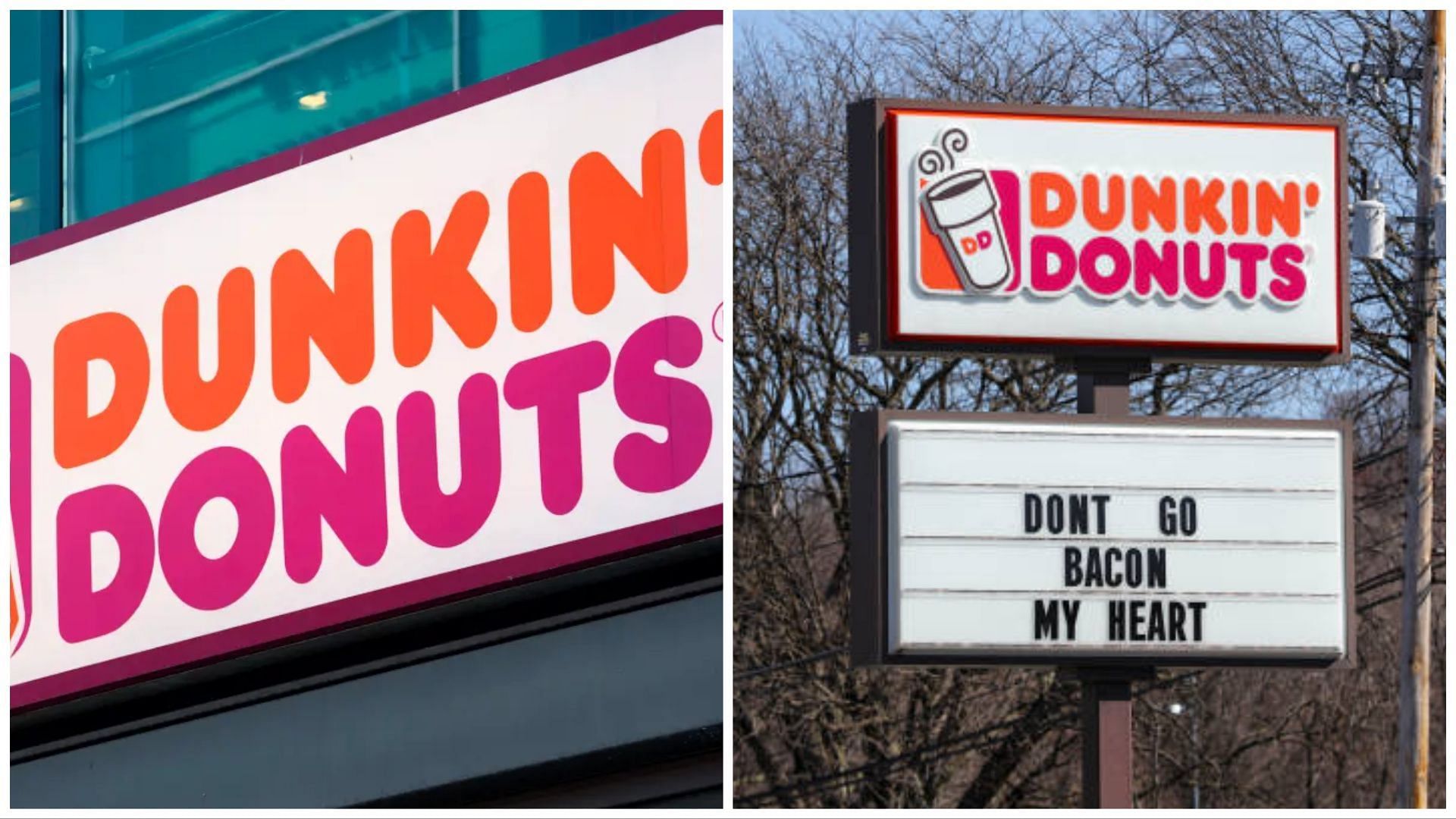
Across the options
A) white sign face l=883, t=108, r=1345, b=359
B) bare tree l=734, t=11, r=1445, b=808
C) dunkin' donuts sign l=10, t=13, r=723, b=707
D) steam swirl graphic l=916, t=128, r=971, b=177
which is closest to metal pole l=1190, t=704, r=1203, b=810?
bare tree l=734, t=11, r=1445, b=808

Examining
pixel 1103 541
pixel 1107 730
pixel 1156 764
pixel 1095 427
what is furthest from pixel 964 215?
pixel 1156 764

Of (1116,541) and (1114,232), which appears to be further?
(1114,232)

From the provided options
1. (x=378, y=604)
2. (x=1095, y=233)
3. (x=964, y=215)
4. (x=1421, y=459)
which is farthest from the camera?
(x=1421, y=459)

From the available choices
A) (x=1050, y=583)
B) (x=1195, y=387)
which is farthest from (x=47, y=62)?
(x=1195, y=387)

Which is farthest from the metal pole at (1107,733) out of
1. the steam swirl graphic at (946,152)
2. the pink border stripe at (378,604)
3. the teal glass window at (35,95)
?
the teal glass window at (35,95)

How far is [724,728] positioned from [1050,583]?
140 centimetres

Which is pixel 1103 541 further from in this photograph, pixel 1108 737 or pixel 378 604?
pixel 378 604

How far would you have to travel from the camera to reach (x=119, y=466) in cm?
1029

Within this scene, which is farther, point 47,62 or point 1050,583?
point 47,62

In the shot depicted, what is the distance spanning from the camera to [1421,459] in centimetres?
1867

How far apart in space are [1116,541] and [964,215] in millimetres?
1416

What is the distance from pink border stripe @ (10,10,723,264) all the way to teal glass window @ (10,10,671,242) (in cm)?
6

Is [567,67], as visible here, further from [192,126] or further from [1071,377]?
[1071,377]

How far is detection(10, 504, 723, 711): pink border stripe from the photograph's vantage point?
9.24 meters
